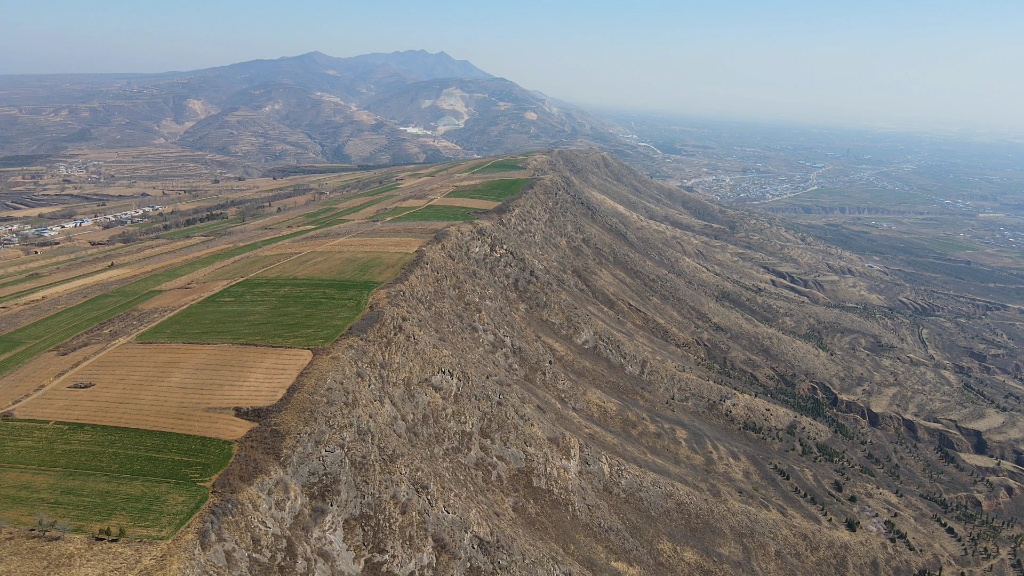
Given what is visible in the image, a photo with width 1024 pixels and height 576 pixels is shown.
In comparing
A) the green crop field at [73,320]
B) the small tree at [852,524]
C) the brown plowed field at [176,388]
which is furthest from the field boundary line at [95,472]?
the small tree at [852,524]

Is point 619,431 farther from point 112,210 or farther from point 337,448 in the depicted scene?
point 112,210

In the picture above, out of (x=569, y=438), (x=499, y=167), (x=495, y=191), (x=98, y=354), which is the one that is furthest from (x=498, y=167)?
(x=98, y=354)

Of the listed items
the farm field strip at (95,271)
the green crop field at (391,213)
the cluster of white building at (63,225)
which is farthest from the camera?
the cluster of white building at (63,225)

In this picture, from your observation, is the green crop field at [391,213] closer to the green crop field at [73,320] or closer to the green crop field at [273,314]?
the green crop field at [73,320]

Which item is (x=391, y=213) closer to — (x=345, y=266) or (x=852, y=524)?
(x=345, y=266)

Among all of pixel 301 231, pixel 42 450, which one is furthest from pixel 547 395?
pixel 301 231
